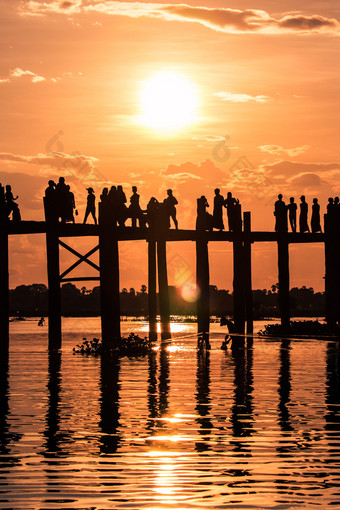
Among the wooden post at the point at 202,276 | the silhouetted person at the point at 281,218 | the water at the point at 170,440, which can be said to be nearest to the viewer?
the water at the point at 170,440

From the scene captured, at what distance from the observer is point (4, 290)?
26562 mm

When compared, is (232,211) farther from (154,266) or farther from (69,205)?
(69,205)

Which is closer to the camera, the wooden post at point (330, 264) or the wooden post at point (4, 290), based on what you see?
the wooden post at point (4, 290)

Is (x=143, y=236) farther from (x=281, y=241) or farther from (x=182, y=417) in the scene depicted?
(x=182, y=417)

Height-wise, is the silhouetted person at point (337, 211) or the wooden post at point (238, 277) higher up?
the silhouetted person at point (337, 211)

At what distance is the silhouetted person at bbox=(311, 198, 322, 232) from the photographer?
36562mm

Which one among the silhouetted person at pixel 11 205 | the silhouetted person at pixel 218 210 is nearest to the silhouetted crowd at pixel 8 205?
the silhouetted person at pixel 11 205

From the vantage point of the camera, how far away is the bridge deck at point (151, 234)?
93.8 ft

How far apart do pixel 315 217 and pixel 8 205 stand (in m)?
13.2

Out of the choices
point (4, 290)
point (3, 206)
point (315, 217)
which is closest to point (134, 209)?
point (3, 206)

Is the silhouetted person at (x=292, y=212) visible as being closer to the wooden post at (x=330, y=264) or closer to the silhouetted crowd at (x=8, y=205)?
the wooden post at (x=330, y=264)

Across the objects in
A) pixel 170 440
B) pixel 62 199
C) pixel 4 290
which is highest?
pixel 62 199

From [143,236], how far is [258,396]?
1366 cm

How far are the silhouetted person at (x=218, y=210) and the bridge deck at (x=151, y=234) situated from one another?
29 centimetres
